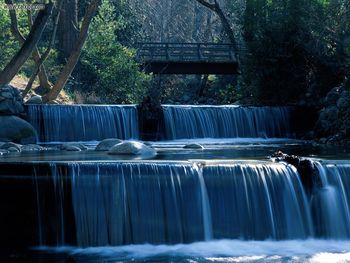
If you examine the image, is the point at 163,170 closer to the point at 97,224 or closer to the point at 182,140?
the point at 97,224

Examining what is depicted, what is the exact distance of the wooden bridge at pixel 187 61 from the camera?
118 ft

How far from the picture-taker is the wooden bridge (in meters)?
35.9

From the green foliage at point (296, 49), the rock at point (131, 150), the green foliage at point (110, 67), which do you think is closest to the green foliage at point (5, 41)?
the green foliage at point (110, 67)

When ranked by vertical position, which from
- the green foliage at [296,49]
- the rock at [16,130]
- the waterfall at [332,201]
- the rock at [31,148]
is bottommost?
the waterfall at [332,201]

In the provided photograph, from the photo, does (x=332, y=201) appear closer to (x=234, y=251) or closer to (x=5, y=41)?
(x=234, y=251)

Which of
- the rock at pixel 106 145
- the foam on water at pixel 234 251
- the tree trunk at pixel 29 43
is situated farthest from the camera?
the tree trunk at pixel 29 43

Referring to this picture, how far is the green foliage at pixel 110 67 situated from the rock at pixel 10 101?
9.27m

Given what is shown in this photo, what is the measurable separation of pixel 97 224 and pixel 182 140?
11.4 metres

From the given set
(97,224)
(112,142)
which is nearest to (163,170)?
(97,224)

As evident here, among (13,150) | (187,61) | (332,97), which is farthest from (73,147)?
(187,61)

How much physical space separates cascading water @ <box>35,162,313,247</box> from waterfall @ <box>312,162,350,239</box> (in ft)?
0.82

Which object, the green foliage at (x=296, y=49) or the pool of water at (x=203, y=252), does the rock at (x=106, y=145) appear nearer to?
the pool of water at (x=203, y=252)

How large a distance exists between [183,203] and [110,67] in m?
19.1

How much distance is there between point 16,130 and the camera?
861 inches
